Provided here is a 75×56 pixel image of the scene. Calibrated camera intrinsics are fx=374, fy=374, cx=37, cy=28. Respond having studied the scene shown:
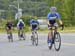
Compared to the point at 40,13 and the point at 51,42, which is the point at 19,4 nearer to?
the point at 40,13

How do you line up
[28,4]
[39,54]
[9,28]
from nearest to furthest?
[39,54], [9,28], [28,4]

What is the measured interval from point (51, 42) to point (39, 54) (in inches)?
64.9

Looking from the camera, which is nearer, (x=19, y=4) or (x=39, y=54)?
(x=39, y=54)

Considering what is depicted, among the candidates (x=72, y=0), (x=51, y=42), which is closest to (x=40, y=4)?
(x=72, y=0)

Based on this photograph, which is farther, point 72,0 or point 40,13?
point 40,13

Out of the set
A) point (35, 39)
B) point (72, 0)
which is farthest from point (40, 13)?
point (35, 39)

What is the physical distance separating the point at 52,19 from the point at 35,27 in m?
5.21

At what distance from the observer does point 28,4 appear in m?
102

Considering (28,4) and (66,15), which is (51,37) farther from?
(28,4)

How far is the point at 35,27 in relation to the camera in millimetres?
21297

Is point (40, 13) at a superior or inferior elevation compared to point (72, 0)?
inferior

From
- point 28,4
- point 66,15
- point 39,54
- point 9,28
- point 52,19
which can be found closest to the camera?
point 39,54

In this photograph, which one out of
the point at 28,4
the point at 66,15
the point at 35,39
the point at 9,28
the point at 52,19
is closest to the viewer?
the point at 52,19

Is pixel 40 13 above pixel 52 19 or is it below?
below
